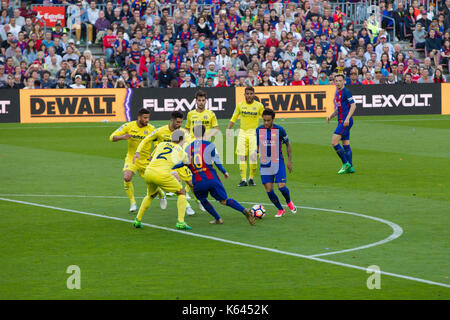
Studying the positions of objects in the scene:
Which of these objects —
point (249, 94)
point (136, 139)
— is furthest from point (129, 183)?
point (249, 94)

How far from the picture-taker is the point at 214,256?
36.4 feet

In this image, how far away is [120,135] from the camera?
48.5 feet

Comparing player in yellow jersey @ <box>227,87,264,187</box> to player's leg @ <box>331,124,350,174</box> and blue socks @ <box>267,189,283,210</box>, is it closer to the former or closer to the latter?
player's leg @ <box>331,124,350,174</box>

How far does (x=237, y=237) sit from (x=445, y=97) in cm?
2449

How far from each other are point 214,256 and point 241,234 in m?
1.60

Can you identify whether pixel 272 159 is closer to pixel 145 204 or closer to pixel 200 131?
pixel 200 131

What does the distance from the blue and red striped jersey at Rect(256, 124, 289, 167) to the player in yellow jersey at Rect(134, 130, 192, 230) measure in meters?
1.85

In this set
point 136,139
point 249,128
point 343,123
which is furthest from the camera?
point 343,123

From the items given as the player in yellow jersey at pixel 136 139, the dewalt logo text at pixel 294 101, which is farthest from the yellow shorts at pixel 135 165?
the dewalt logo text at pixel 294 101

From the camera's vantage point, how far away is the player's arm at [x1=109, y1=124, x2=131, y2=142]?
47.7 feet

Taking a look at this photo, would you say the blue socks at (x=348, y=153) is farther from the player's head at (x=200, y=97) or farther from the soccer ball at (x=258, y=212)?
the soccer ball at (x=258, y=212)

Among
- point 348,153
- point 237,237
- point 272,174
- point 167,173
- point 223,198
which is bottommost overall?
point 237,237

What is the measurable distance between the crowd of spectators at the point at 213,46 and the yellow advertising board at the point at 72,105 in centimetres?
51

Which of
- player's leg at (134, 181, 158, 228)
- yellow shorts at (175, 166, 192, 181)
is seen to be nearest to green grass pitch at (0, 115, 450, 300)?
player's leg at (134, 181, 158, 228)
